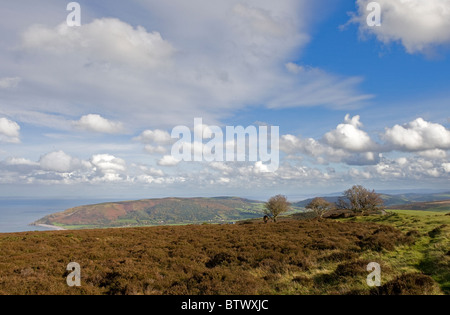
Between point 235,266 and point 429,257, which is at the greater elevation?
point 429,257

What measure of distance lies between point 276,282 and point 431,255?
36.7ft

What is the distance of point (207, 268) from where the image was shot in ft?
51.9

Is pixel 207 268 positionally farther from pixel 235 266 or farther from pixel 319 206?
pixel 319 206

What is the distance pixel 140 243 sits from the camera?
2528 centimetres

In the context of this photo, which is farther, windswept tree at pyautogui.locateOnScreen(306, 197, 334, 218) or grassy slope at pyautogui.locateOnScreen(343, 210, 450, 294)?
windswept tree at pyautogui.locateOnScreen(306, 197, 334, 218)

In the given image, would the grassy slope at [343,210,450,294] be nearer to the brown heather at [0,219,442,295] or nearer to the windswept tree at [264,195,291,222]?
the brown heather at [0,219,442,295]


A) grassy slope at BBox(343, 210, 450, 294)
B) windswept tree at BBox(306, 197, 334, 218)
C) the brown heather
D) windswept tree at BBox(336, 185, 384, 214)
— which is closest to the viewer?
the brown heather

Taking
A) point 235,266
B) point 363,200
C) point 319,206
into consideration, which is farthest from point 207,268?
point 319,206

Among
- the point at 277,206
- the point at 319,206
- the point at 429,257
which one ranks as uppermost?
the point at 429,257

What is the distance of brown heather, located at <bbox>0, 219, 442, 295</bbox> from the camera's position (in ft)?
38.9

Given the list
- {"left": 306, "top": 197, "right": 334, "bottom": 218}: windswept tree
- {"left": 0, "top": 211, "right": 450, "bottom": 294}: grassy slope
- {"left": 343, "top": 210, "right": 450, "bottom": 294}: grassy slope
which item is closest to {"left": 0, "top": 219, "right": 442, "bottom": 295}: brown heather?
{"left": 0, "top": 211, "right": 450, "bottom": 294}: grassy slope
